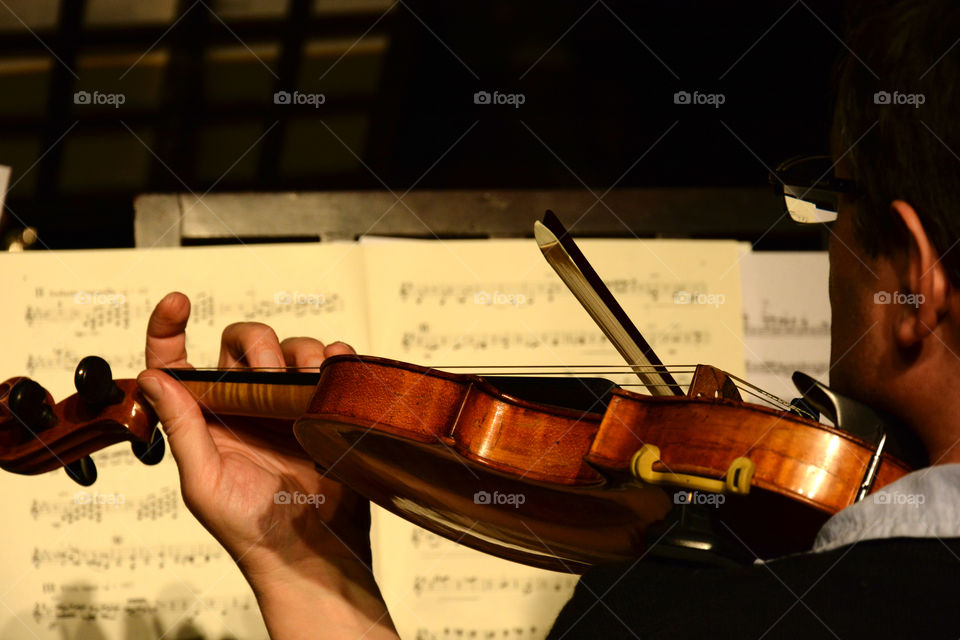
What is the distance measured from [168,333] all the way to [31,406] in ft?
0.60

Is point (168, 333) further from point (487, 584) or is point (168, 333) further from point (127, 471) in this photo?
point (487, 584)

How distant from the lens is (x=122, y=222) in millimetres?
1983

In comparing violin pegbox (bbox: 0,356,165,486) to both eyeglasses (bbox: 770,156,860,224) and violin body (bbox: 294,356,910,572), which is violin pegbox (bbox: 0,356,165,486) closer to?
violin body (bbox: 294,356,910,572)

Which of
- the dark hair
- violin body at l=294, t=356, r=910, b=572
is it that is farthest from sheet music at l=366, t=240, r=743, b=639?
the dark hair

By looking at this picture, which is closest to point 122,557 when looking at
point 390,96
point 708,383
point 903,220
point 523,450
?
point 523,450

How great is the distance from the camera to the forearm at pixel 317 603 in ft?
3.29

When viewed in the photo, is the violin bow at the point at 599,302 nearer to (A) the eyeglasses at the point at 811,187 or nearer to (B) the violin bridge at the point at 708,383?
(B) the violin bridge at the point at 708,383

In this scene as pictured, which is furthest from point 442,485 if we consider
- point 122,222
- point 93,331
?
point 122,222

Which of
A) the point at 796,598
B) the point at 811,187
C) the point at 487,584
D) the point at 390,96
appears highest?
the point at 390,96

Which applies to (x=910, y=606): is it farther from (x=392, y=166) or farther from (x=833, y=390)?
(x=392, y=166)

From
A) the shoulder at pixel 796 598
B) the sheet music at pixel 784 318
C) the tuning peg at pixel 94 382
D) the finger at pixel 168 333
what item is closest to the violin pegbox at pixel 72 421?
the tuning peg at pixel 94 382

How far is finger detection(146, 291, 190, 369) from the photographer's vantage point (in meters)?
1.05

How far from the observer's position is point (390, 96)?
6.74 ft

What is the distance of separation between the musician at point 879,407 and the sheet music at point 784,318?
1.73ft
